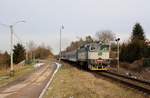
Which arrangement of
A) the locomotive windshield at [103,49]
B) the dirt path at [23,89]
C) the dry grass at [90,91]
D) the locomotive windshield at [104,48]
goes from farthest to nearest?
the locomotive windshield at [104,48], the locomotive windshield at [103,49], the dirt path at [23,89], the dry grass at [90,91]

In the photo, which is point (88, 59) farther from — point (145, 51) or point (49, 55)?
point (49, 55)

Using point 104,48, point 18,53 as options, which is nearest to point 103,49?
point 104,48

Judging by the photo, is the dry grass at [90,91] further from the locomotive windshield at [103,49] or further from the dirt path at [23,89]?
the locomotive windshield at [103,49]

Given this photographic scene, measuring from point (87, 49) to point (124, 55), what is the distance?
52.9 feet

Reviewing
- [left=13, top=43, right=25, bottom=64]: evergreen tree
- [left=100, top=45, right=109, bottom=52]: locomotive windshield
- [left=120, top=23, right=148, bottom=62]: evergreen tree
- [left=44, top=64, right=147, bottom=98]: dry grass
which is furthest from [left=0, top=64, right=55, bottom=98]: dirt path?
[left=13, top=43, right=25, bottom=64]: evergreen tree

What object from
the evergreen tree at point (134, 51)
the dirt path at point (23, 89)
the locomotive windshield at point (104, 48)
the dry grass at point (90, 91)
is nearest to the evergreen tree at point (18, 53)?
the evergreen tree at point (134, 51)

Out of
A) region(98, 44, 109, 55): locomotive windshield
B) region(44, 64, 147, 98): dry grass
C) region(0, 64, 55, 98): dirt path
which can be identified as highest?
region(98, 44, 109, 55): locomotive windshield

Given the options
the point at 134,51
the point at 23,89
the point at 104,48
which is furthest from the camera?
the point at 134,51

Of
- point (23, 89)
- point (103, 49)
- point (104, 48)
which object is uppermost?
point (104, 48)

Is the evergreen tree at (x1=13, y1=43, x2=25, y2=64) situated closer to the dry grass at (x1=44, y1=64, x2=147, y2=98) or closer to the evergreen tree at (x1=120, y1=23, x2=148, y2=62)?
the evergreen tree at (x1=120, y1=23, x2=148, y2=62)

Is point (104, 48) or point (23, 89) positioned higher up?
point (104, 48)

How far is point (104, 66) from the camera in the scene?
35.6 m

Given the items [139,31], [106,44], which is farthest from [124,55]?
[139,31]

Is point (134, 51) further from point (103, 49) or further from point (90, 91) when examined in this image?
point (90, 91)
